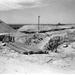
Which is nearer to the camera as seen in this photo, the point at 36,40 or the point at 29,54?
the point at 29,54

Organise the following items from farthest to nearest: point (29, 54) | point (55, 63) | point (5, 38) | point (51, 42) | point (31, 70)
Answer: point (5, 38) < point (51, 42) < point (29, 54) < point (55, 63) < point (31, 70)

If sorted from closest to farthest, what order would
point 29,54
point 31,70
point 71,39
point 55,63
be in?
1. point 31,70
2. point 55,63
3. point 29,54
4. point 71,39

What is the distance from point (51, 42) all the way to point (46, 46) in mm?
1399

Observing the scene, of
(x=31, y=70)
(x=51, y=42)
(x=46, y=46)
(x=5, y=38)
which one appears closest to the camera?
(x=31, y=70)

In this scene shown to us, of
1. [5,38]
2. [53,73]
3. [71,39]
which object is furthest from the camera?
[71,39]

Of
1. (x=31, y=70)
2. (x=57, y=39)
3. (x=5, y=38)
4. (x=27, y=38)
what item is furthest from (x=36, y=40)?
(x=31, y=70)

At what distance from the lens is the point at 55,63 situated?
7.16 m

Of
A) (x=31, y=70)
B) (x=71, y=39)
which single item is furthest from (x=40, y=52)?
(x=71, y=39)

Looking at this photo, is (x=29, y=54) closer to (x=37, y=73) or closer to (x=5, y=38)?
(x=37, y=73)

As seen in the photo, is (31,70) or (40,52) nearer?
(31,70)

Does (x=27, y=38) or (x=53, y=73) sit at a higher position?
(x=27, y=38)

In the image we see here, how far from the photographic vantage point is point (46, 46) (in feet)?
43.2

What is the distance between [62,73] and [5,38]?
11831 mm

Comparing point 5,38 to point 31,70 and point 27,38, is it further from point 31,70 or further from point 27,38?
point 31,70
